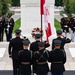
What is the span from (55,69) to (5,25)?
920 cm

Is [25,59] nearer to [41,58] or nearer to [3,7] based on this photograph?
[41,58]

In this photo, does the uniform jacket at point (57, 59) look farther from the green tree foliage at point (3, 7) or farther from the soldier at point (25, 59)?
the green tree foliage at point (3, 7)

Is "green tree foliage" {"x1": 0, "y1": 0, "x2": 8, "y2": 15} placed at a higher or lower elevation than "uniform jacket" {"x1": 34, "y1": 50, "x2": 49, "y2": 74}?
lower

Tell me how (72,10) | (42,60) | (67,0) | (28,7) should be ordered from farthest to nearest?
(67,0)
(72,10)
(28,7)
(42,60)

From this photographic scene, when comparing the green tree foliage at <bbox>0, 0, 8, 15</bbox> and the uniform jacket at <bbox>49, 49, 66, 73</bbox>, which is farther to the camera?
the green tree foliage at <bbox>0, 0, 8, 15</bbox>

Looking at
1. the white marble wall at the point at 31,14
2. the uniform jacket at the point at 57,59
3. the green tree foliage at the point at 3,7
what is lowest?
the green tree foliage at the point at 3,7

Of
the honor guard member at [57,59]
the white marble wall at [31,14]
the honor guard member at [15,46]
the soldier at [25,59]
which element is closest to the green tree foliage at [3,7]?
the white marble wall at [31,14]

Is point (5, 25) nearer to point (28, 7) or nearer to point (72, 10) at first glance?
point (28, 7)

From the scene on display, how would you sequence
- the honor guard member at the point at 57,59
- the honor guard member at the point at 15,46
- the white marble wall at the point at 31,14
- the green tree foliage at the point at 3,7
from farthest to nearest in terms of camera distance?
the green tree foliage at the point at 3,7 → the white marble wall at the point at 31,14 → the honor guard member at the point at 15,46 → the honor guard member at the point at 57,59

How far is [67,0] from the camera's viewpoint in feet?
148

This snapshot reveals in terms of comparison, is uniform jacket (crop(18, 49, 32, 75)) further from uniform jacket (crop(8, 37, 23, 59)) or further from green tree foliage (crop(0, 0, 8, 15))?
green tree foliage (crop(0, 0, 8, 15))

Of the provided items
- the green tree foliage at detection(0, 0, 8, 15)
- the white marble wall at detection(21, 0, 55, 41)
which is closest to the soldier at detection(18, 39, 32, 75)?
the white marble wall at detection(21, 0, 55, 41)

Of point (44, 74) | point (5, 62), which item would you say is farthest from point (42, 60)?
point (5, 62)

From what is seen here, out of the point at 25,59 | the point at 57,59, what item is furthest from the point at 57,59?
the point at 25,59
